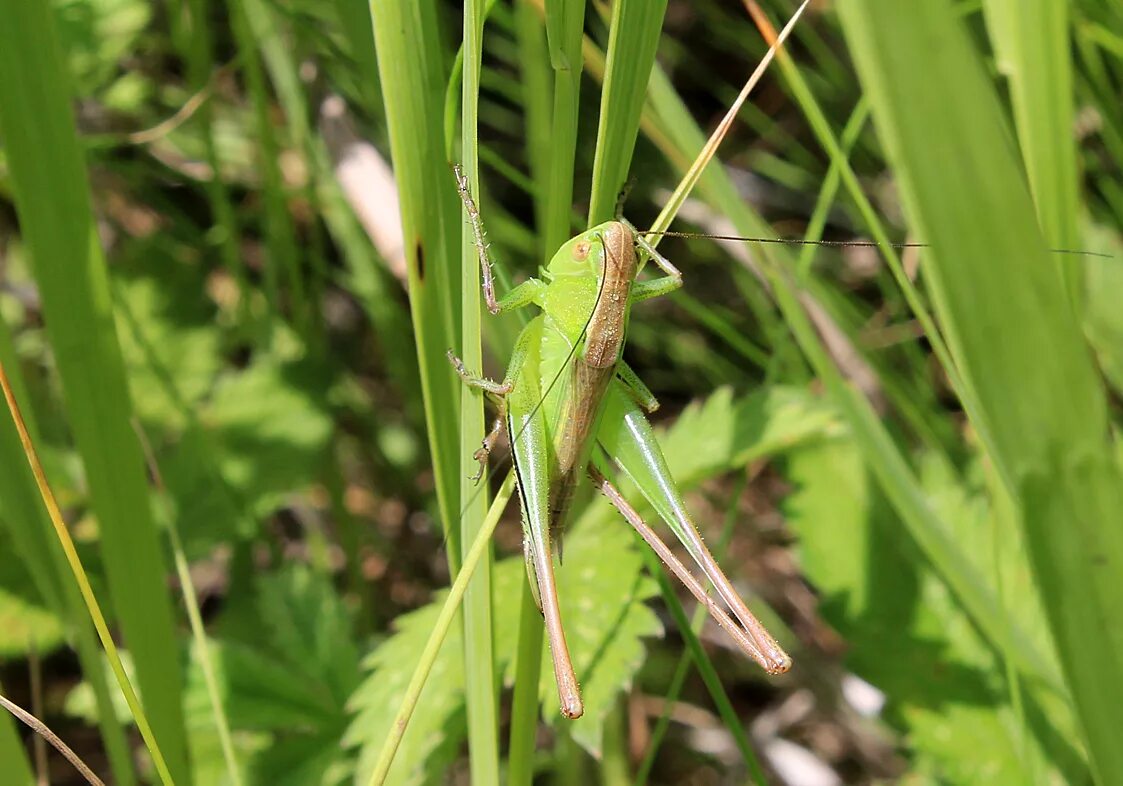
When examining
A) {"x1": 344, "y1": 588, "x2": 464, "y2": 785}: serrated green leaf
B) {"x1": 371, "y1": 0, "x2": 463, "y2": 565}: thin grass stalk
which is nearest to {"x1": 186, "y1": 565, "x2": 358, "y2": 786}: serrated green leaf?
{"x1": 344, "y1": 588, "x2": 464, "y2": 785}: serrated green leaf

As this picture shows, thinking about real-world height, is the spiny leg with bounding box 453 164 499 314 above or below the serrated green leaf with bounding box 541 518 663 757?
above

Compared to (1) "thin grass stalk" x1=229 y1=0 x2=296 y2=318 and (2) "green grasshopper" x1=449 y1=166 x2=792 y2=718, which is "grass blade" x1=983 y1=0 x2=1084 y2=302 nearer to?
(2) "green grasshopper" x1=449 y1=166 x2=792 y2=718

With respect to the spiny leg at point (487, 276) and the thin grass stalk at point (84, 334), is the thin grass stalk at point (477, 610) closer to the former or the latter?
the spiny leg at point (487, 276)

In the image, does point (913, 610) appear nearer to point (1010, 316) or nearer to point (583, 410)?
point (583, 410)

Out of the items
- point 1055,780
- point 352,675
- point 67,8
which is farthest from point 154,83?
point 1055,780

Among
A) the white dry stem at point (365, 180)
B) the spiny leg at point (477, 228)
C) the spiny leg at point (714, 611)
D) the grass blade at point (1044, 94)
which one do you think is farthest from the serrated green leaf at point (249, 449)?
the grass blade at point (1044, 94)

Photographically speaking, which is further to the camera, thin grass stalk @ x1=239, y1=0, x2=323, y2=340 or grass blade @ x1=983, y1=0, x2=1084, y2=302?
thin grass stalk @ x1=239, y1=0, x2=323, y2=340

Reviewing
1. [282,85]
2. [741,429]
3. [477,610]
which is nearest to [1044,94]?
[477,610]
